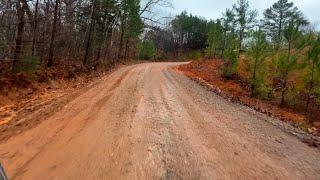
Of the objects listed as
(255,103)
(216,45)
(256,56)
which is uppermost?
(216,45)

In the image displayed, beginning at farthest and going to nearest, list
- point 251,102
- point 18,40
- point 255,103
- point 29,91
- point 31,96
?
point 18,40 → point 255,103 → point 251,102 → point 29,91 → point 31,96

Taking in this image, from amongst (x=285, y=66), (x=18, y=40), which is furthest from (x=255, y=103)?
(x=18, y=40)

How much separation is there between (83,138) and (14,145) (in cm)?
130

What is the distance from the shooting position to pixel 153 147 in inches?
268

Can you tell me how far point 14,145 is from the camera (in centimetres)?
711

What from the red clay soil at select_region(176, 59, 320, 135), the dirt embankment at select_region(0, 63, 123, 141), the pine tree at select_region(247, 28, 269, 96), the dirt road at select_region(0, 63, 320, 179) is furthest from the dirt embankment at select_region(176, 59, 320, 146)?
the dirt embankment at select_region(0, 63, 123, 141)

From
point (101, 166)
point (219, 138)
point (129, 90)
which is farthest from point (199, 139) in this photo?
point (129, 90)

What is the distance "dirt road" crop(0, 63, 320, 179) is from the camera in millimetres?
5773

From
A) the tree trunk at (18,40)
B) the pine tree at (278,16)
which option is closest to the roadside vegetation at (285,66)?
the tree trunk at (18,40)

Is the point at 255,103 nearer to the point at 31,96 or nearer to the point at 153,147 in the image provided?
the point at 31,96

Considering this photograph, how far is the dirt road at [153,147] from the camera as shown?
5773 mm

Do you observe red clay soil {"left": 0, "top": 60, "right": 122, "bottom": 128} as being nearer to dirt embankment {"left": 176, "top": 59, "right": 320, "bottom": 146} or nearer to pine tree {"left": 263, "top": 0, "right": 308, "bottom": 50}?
dirt embankment {"left": 176, "top": 59, "right": 320, "bottom": 146}

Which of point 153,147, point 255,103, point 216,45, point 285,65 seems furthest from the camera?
point 216,45

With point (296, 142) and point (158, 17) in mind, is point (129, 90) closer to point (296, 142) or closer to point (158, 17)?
point (296, 142)
